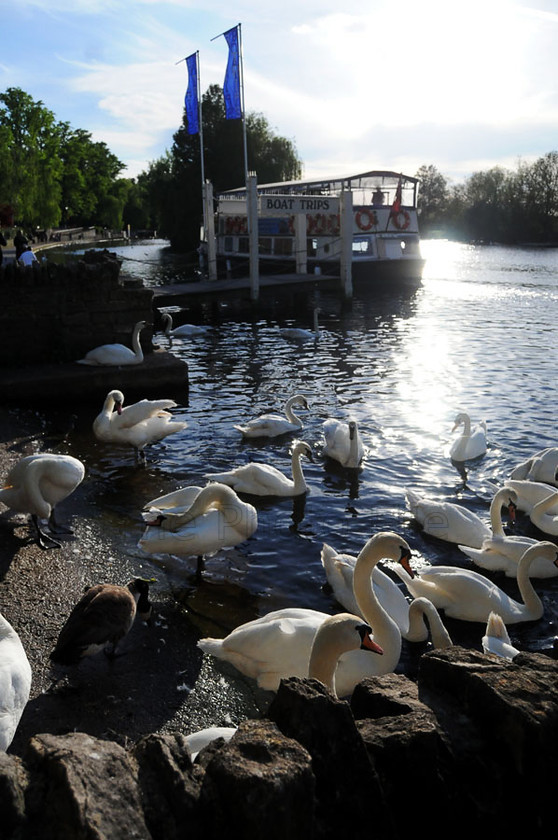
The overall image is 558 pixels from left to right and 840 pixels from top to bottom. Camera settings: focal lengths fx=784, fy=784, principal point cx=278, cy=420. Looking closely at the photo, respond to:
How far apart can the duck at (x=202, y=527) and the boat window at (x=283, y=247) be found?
3198 cm

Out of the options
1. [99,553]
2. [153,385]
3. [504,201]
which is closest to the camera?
[99,553]

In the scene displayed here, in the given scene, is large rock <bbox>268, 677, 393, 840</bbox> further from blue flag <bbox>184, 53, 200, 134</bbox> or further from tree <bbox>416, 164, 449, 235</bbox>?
tree <bbox>416, 164, 449, 235</bbox>

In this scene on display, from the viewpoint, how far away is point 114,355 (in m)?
13.3

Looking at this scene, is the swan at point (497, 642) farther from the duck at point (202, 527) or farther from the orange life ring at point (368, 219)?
the orange life ring at point (368, 219)

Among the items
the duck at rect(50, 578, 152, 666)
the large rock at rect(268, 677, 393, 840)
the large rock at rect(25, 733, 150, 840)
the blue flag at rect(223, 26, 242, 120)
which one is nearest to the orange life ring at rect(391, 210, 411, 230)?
the blue flag at rect(223, 26, 242, 120)

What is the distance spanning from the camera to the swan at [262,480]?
30.0ft

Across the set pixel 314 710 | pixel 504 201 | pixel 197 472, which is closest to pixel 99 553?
pixel 197 472

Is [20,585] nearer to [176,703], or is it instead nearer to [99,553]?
[99,553]

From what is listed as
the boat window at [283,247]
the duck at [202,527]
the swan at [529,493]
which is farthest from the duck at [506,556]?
the boat window at [283,247]

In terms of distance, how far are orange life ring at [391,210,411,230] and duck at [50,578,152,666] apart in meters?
34.3

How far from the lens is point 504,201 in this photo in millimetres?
96625

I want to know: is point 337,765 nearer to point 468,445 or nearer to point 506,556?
point 506,556

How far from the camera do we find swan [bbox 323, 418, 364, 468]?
1040 centimetres

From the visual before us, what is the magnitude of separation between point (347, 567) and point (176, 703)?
7.18ft
